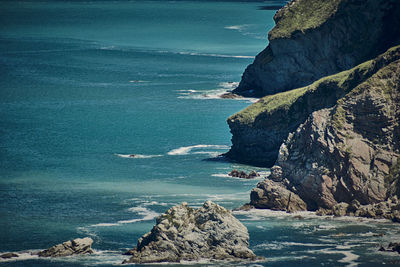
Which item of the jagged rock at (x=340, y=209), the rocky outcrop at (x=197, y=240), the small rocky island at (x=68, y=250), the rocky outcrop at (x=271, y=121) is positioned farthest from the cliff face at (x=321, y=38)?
the small rocky island at (x=68, y=250)

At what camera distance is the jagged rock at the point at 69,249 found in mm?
81812

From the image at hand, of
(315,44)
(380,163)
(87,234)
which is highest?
(315,44)

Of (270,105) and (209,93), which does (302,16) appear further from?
(209,93)

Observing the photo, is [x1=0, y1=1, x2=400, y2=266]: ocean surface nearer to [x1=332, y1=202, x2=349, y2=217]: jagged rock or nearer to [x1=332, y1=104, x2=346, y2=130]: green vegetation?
[x1=332, y1=202, x2=349, y2=217]: jagged rock

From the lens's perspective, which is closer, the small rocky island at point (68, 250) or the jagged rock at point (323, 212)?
the small rocky island at point (68, 250)

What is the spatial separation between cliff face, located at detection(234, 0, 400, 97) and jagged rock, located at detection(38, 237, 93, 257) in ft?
212

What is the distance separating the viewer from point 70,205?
105 metres

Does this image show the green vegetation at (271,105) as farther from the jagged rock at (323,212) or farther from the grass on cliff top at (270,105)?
the jagged rock at (323,212)

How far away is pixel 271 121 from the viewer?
410ft

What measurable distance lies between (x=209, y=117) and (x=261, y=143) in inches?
1392

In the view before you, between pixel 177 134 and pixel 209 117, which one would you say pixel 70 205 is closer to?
pixel 177 134

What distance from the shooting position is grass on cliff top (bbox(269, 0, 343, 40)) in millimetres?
152375

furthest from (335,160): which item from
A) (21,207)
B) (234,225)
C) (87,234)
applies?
(21,207)

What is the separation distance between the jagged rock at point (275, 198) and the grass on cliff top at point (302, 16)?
59790 millimetres
